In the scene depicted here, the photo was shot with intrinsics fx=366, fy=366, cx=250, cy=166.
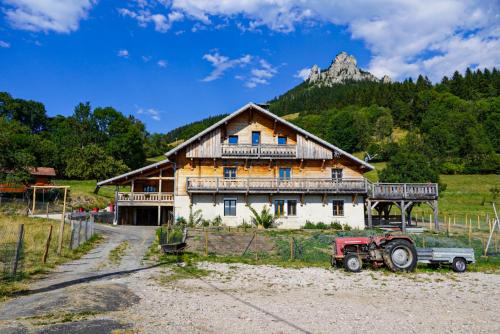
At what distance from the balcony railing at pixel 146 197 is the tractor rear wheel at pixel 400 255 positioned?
2258cm

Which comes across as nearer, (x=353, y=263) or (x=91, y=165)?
(x=353, y=263)

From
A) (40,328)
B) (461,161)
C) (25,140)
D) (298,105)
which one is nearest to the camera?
(40,328)

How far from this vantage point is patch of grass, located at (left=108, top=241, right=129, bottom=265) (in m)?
17.8

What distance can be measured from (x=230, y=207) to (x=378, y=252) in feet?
56.4

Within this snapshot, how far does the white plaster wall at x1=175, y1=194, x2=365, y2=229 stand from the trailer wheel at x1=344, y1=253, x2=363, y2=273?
15.8 metres

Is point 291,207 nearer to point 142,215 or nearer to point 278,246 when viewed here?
point 278,246

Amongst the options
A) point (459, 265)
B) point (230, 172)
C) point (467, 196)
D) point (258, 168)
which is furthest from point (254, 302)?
point (467, 196)

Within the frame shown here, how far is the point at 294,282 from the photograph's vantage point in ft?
44.8

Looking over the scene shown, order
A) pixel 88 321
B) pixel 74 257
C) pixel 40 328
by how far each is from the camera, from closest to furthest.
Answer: pixel 40 328, pixel 88 321, pixel 74 257

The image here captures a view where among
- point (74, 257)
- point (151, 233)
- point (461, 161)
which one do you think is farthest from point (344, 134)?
point (74, 257)

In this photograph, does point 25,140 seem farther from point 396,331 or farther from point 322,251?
point 396,331

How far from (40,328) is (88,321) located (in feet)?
3.23

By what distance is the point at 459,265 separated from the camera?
1603 centimetres

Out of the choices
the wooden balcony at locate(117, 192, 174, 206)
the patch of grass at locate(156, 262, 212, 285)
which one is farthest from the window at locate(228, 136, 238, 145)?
the patch of grass at locate(156, 262, 212, 285)
